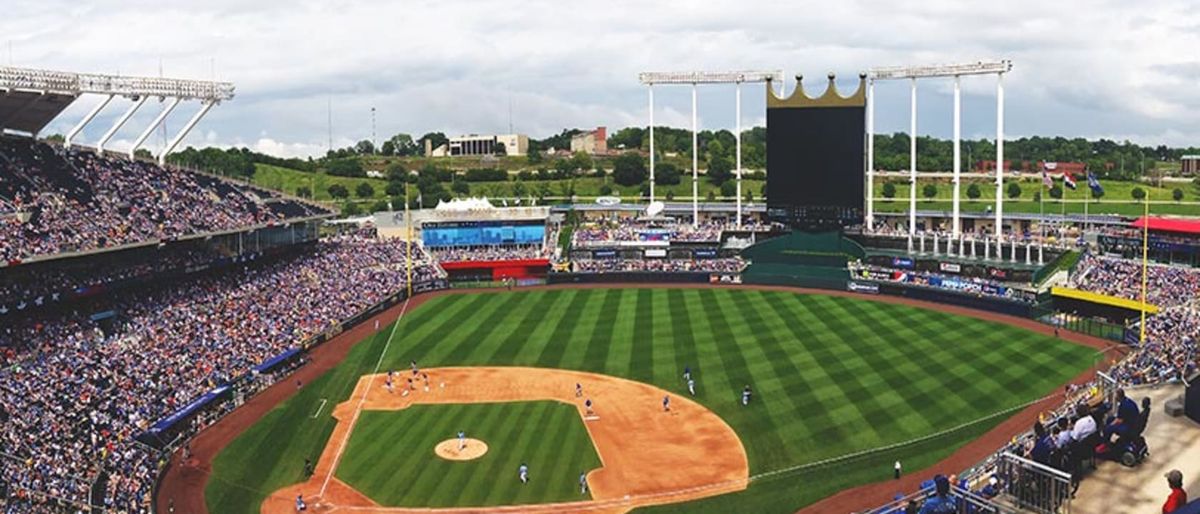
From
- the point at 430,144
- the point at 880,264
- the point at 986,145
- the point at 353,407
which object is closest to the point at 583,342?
the point at 353,407

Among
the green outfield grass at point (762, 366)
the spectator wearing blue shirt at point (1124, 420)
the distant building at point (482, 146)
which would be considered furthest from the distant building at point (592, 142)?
the spectator wearing blue shirt at point (1124, 420)

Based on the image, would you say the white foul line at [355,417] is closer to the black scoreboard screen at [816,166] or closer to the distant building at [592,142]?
the black scoreboard screen at [816,166]

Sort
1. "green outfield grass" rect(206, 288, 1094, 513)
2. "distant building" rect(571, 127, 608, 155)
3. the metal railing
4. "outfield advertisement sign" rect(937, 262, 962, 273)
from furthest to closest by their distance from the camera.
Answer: "distant building" rect(571, 127, 608, 155) → "outfield advertisement sign" rect(937, 262, 962, 273) → "green outfield grass" rect(206, 288, 1094, 513) → the metal railing

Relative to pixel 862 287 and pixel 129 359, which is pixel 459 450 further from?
pixel 862 287

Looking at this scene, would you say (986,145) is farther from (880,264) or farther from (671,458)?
(671,458)

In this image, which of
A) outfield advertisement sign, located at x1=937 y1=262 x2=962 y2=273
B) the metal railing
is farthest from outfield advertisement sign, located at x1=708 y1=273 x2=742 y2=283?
the metal railing

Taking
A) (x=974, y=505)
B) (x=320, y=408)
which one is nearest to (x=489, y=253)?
(x=320, y=408)

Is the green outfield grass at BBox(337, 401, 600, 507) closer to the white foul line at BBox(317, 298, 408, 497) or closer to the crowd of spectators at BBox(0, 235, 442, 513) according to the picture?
the white foul line at BBox(317, 298, 408, 497)
